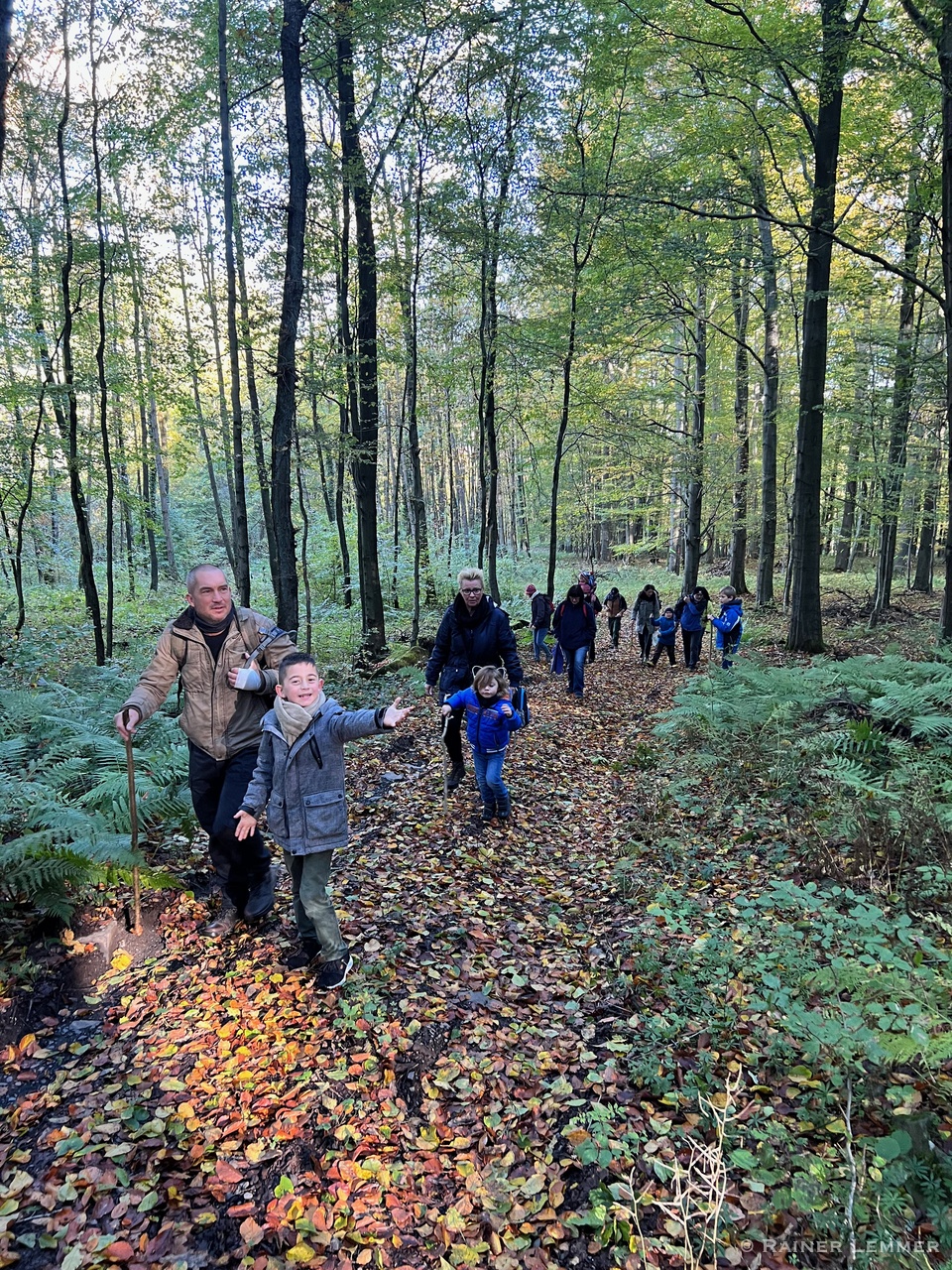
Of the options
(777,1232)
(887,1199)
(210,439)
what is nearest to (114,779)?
(777,1232)

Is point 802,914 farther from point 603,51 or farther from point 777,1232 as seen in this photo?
point 603,51

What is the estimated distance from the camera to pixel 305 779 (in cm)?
356

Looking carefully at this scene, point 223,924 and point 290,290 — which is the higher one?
point 290,290

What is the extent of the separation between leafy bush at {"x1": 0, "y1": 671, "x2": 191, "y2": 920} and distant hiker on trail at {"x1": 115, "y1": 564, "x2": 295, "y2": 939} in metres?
0.55

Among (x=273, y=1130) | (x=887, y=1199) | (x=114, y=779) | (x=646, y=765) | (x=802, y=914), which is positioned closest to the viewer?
(x=887, y=1199)

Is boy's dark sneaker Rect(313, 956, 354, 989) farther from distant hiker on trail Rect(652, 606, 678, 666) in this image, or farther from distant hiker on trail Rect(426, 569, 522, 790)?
distant hiker on trail Rect(652, 606, 678, 666)

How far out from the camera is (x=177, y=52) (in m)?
10.3

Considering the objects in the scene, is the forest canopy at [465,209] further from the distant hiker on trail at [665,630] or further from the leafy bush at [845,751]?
the leafy bush at [845,751]

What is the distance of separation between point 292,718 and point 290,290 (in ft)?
21.9

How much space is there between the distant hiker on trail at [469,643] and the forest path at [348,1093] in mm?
1939

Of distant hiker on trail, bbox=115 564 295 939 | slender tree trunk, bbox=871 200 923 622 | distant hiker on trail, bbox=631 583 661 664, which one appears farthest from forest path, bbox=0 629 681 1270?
slender tree trunk, bbox=871 200 923 622

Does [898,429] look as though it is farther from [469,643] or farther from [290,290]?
[290,290]

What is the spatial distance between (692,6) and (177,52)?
9051 mm

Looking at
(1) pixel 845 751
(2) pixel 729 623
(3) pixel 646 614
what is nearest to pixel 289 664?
(1) pixel 845 751
